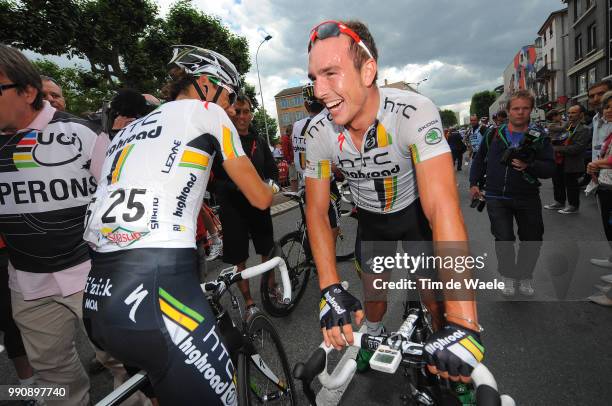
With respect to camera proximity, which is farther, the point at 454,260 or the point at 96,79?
the point at 96,79

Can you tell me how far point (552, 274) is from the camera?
14.3 ft

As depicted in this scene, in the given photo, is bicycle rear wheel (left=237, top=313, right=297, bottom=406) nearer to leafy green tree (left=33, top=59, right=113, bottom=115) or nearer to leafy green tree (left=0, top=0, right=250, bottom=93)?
leafy green tree (left=0, top=0, right=250, bottom=93)

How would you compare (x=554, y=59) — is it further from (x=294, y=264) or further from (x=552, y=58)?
(x=294, y=264)

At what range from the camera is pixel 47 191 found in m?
2.00

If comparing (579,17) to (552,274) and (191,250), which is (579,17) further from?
(191,250)

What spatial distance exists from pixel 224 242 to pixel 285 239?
0.84m

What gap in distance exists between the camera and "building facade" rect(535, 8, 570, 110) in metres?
40.8

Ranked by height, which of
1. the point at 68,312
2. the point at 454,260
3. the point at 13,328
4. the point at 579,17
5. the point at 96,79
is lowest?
the point at 13,328

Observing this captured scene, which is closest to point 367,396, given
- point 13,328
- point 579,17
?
point 13,328

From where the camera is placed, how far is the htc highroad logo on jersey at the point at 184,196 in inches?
57.9

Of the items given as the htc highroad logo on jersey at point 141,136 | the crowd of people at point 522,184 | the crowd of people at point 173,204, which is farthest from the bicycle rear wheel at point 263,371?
the crowd of people at point 522,184

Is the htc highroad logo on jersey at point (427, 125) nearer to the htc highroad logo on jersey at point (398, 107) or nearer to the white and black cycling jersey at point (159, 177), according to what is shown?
the htc highroad logo on jersey at point (398, 107)

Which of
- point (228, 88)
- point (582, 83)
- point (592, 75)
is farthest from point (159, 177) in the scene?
point (582, 83)

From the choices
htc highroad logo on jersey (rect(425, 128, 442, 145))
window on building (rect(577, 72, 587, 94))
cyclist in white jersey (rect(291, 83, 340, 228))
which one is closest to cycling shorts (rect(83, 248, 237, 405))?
htc highroad logo on jersey (rect(425, 128, 442, 145))
